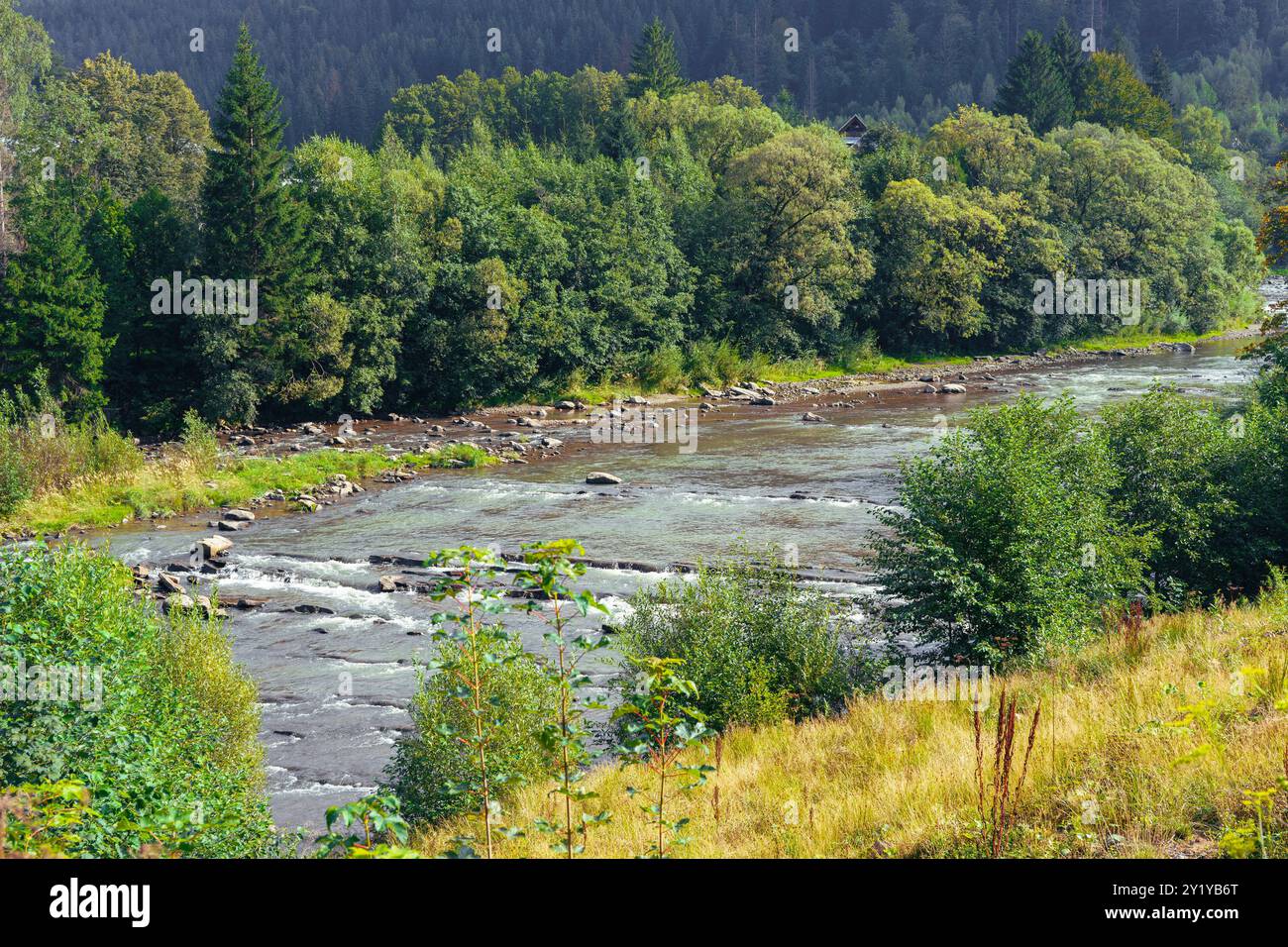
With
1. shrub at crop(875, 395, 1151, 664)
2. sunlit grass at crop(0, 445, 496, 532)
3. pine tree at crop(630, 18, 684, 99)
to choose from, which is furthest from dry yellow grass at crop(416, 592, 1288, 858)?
pine tree at crop(630, 18, 684, 99)

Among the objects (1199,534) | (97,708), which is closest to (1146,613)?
(1199,534)

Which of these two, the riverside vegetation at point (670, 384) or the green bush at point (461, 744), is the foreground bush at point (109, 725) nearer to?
the riverside vegetation at point (670, 384)

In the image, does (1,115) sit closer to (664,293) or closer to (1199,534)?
(664,293)

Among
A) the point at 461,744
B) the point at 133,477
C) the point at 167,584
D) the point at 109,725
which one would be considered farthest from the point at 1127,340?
the point at 109,725

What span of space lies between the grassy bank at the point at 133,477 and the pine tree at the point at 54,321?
8.88 m

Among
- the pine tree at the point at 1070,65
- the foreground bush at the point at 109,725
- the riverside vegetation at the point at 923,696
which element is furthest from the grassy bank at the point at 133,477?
the pine tree at the point at 1070,65

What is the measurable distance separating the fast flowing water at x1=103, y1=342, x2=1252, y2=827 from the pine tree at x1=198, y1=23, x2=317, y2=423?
16.0 meters

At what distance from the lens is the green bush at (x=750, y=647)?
18.8m

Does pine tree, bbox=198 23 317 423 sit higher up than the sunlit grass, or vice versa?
pine tree, bbox=198 23 317 423

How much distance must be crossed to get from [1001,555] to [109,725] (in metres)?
15.0

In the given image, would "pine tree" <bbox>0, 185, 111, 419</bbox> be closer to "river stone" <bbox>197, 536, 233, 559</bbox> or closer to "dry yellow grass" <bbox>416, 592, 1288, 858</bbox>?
"river stone" <bbox>197, 536, 233, 559</bbox>

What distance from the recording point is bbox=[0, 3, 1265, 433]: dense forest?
5725 cm

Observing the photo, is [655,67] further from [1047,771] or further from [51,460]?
[1047,771]
